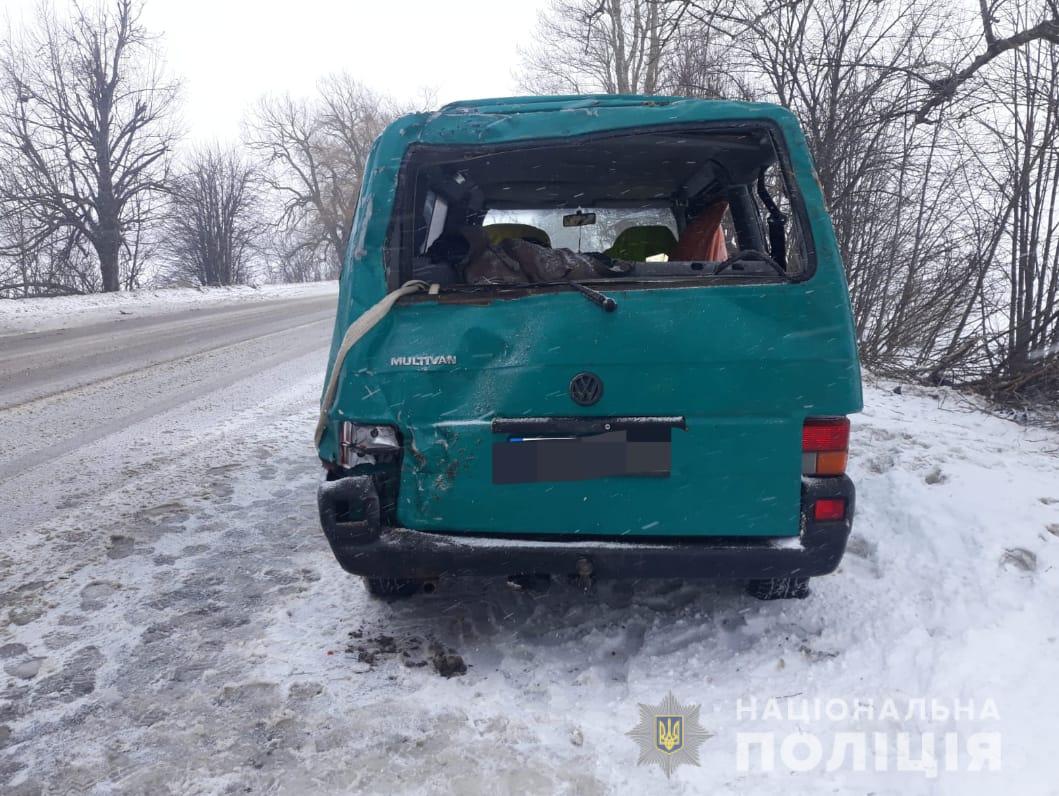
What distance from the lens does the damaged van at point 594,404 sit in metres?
2.33

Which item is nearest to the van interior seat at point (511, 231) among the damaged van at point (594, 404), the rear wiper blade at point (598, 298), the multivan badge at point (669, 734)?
the damaged van at point (594, 404)

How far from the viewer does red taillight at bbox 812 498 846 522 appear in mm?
2377

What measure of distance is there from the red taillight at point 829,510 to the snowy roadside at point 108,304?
1516cm

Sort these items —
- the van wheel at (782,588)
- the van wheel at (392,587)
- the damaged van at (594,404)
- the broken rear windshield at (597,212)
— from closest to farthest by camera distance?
the damaged van at (594,404) < the broken rear windshield at (597,212) < the van wheel at (782,588) < the van wheel at (392,587)

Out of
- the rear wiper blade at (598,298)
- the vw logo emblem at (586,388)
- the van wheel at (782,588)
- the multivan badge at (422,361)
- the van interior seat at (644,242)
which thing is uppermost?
the van interior seat at (644,242)

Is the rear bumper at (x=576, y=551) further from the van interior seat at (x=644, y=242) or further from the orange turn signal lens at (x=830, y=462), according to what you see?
the van interior seat at (x=644, y=242)

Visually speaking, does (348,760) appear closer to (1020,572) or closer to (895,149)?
(1020,572)

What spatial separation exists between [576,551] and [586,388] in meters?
Answer: 0.58

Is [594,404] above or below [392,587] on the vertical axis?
above

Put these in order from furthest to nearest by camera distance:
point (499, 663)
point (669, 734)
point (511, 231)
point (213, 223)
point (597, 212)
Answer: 1. point (213, 223)
2. point (597, 212)
3. point (511, 231)
4. point (499, 663)
5. point (669, 734)

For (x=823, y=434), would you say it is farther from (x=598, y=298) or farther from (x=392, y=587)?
(x=392, y=587)

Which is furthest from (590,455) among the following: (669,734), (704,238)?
(704,238)

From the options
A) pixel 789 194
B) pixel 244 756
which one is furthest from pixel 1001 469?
pixel 244 756

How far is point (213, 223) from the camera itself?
30.2m
